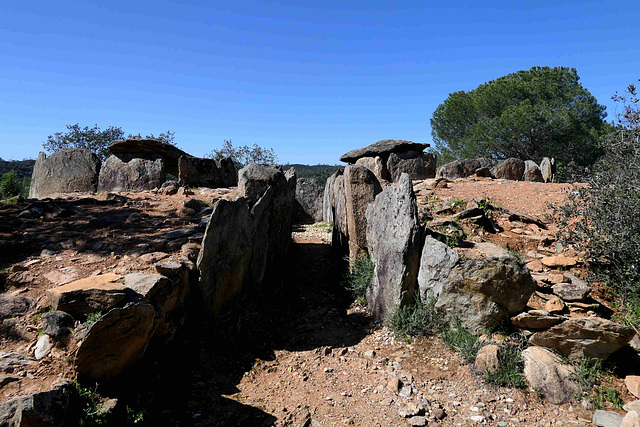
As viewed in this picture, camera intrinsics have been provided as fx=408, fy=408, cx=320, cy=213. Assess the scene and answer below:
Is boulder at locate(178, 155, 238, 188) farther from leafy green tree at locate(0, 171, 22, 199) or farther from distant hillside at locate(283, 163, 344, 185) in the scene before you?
distant hillside at locate(283, 163, 344, 185)

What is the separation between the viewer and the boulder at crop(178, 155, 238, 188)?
374 inches

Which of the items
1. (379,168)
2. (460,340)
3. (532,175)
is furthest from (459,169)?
(460,340)

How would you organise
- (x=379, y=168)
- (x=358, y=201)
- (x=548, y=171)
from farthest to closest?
(x=548, y=171), (x=379, y=168), (x=358, y=201)

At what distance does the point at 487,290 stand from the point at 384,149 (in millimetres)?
9476

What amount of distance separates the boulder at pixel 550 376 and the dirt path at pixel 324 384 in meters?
0.10

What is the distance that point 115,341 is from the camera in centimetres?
335

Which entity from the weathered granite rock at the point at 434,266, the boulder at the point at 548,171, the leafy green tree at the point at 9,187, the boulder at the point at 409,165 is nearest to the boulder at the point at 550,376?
the weathered granite rock at the point at 434,266

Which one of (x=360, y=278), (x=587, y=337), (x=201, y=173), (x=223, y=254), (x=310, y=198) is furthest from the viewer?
(x=310, y=198)

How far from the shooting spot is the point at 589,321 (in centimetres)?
406

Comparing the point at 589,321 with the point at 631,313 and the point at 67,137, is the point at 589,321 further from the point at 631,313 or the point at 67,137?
the point at 67,137

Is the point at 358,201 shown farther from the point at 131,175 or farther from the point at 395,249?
the point at 131,175

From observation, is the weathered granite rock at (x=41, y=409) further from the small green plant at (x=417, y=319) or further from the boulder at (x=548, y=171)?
the boulder at (x=548, y=171)

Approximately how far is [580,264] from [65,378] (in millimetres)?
6074

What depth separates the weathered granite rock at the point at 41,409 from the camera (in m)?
2.55
